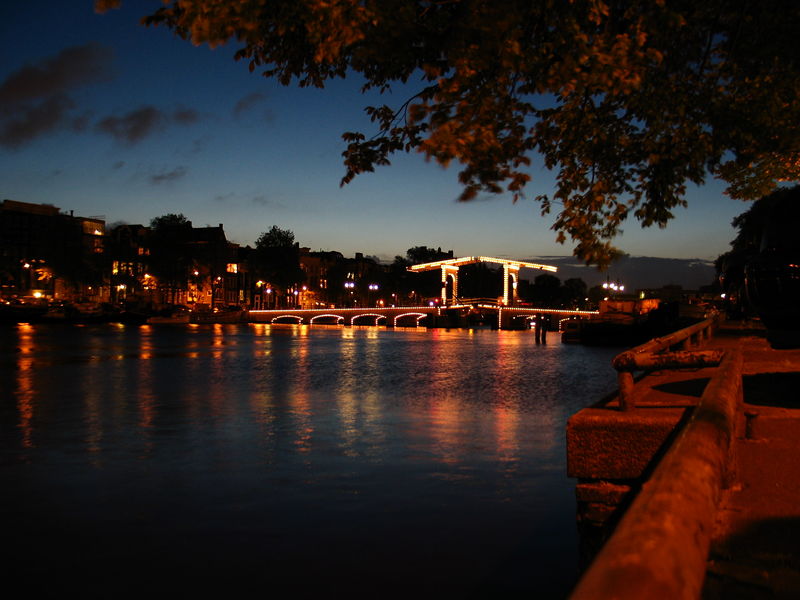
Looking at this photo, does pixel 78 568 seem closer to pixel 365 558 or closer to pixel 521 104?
pixel 365 558

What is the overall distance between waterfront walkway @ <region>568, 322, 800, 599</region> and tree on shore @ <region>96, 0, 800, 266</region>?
2.68 m

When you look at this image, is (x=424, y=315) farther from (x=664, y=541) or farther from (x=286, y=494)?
(x=664, y=541)

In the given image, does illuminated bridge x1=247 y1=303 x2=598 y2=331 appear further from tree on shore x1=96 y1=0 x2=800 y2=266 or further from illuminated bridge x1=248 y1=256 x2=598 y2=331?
tree on shore x1=96 y1=0 x2=800 y2=266

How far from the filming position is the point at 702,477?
224cm

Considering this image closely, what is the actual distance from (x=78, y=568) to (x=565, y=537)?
6.29 meters

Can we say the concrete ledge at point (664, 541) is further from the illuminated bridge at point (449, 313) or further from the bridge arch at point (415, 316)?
the bridge arch at point (415, 316)

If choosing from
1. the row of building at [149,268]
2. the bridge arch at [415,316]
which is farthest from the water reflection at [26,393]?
the bridge arch at [415,316]

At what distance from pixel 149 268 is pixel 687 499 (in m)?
126

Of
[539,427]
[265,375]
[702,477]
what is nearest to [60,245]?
[265,375]

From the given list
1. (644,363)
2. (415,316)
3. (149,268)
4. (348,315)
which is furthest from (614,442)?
(415,316)

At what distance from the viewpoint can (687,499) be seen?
198 cm

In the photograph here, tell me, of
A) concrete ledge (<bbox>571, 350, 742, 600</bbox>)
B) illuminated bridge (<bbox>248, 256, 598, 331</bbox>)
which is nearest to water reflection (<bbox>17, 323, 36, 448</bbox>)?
concrete ledge (<bbox>571, 350, 742, 600</bbox>)

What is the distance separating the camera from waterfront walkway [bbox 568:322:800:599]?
5.11 feet

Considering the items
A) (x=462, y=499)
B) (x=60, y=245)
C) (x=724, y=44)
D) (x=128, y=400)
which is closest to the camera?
(x=724, y=44)
